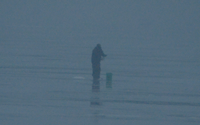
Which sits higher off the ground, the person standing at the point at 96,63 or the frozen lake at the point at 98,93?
the person standing at the point at 96,63

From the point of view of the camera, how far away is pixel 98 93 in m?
16.0

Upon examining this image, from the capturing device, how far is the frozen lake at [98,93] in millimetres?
12859

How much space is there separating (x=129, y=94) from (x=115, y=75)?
4.62m

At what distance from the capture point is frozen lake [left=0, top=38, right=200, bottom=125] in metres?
12.9

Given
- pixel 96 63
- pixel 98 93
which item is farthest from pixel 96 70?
pixel 98 93

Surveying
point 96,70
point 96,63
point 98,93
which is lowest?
point 98,93

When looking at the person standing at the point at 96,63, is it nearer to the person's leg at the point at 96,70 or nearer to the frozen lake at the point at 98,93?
the person's leg at the point at 96,70

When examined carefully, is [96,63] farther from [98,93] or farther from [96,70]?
[98,93]

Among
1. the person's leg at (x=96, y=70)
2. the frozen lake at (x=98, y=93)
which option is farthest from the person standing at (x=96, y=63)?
the frozen lake at (x=98, y=93)

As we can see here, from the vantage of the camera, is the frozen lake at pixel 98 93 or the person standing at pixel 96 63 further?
the person standing at pixel 96 63

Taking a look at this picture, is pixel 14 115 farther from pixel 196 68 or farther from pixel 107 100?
pixel 196 68

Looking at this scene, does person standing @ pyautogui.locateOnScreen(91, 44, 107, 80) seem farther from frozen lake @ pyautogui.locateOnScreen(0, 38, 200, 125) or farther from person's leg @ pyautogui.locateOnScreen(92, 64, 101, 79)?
frozen lake @ pyautogui.locateOnScreen(0, 38, 200, 125)

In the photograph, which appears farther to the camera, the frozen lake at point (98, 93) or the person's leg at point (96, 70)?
the person's leg at point (96, 70)

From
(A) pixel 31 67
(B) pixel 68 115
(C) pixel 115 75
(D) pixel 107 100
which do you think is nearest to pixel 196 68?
(C) pixel 115 75
